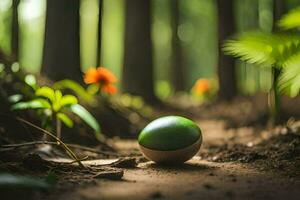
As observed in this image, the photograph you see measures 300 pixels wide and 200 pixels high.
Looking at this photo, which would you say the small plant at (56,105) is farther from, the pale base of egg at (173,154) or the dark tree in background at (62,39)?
the dark tree in background at (62,39)

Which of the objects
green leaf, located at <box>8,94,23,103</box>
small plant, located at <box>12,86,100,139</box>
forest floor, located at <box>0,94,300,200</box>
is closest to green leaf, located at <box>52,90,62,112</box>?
small plant, located at <box>12,86,100,139</box>

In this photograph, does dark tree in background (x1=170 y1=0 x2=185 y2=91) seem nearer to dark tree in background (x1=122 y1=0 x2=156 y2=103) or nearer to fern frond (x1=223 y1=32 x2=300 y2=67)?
dark tree in background (x1=122 y1=0 x2=156 y2=103)

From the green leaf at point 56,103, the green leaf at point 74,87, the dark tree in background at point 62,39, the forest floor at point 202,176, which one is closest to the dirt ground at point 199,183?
the forest floor at point 202,176

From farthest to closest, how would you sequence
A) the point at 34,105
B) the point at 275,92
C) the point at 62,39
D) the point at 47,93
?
the point at 62,39, the point at 47,93, the point at 34,105, the point at 275,92

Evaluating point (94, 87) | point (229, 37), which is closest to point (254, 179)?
point (94, 87)

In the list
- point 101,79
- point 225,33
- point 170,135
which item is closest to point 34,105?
point 170,135

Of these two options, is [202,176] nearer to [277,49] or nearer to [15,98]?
[277,49]
